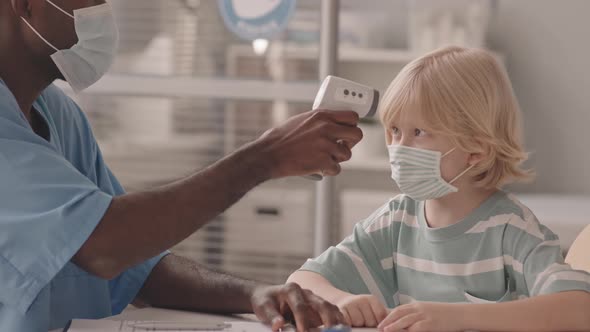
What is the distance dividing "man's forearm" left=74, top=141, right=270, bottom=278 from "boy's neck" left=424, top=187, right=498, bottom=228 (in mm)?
346

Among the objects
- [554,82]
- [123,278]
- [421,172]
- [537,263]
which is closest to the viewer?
[537,263]

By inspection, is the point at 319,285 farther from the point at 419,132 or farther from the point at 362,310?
the point at 419,132

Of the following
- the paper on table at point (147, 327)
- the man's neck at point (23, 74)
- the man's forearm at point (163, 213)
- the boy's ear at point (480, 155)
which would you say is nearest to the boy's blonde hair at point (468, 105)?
the boy's ear at point (480, 155)

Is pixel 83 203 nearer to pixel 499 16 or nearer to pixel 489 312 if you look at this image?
pixel 489 312

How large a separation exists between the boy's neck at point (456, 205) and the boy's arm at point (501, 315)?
23 centimetres

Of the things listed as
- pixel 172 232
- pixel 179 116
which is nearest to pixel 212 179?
pixel 172 232

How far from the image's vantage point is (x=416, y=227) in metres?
1.40

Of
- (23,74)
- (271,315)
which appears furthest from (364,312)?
(23,74)

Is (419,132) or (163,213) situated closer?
(163,213)

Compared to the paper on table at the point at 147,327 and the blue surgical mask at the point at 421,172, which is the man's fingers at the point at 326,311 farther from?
the blue surgical mask at the point at 421,172

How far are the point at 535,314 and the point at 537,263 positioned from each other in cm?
11

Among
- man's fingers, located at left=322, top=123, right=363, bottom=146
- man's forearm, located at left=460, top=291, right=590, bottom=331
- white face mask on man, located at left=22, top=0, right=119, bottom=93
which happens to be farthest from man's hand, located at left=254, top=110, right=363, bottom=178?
white face mask on man, located at left=22, top=0, right=119, bottom=93

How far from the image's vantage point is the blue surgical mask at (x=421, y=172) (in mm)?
1347

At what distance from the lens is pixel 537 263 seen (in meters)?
1.24
